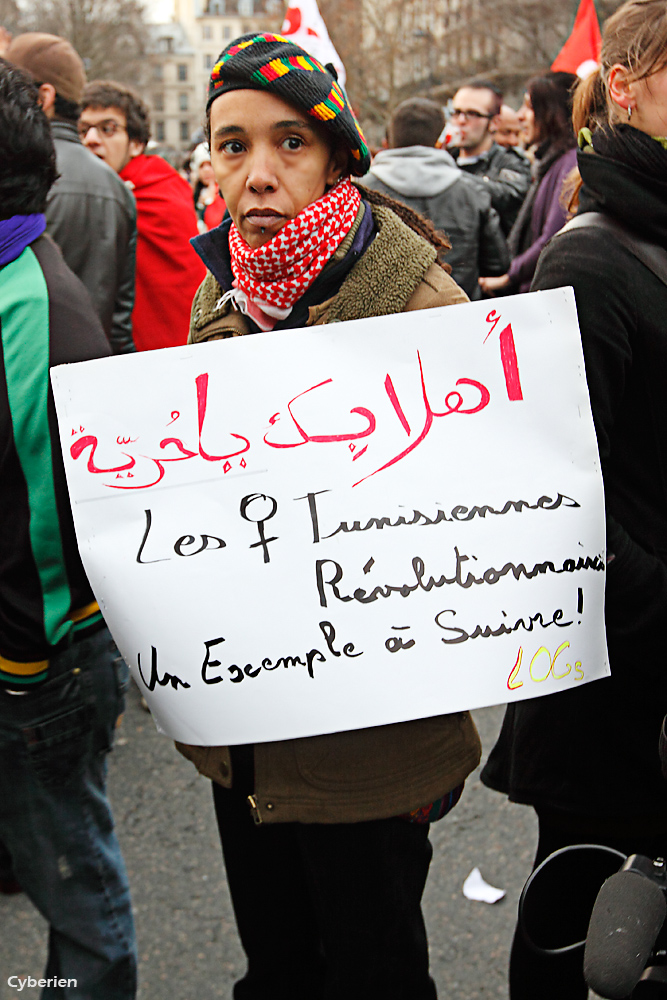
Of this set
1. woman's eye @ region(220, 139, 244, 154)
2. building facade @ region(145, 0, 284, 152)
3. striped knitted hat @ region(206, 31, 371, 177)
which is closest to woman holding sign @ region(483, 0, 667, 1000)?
striped knitted hat @ region(206, 31, 371, 177)

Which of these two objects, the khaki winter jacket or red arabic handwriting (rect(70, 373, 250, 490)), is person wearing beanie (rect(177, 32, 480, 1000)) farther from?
red arabic handwriting (rect(70, 373, 250, 490))

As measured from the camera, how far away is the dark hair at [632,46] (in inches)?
54.1

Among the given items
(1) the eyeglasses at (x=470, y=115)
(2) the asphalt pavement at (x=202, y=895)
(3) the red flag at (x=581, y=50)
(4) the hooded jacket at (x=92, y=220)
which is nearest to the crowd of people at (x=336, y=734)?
(2) the asphalt pavement at (x=202, y=895)

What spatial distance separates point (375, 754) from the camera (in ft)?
4.64

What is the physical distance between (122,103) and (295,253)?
10.1ft

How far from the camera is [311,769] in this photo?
142cm

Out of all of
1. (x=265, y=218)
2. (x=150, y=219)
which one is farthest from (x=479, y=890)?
(x=150, y=219)

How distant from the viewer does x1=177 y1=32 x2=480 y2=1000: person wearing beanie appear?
142 centimetres

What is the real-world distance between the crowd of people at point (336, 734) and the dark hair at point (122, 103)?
2.61m

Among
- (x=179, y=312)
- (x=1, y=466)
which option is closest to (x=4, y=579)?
(x=1, y=466)

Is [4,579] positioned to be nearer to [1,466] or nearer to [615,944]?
[1,466]

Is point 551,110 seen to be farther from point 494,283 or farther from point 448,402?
point 448,402

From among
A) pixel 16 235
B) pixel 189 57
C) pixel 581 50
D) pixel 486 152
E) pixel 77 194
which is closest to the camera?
pixel 16 235

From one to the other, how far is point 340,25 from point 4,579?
126 ft
